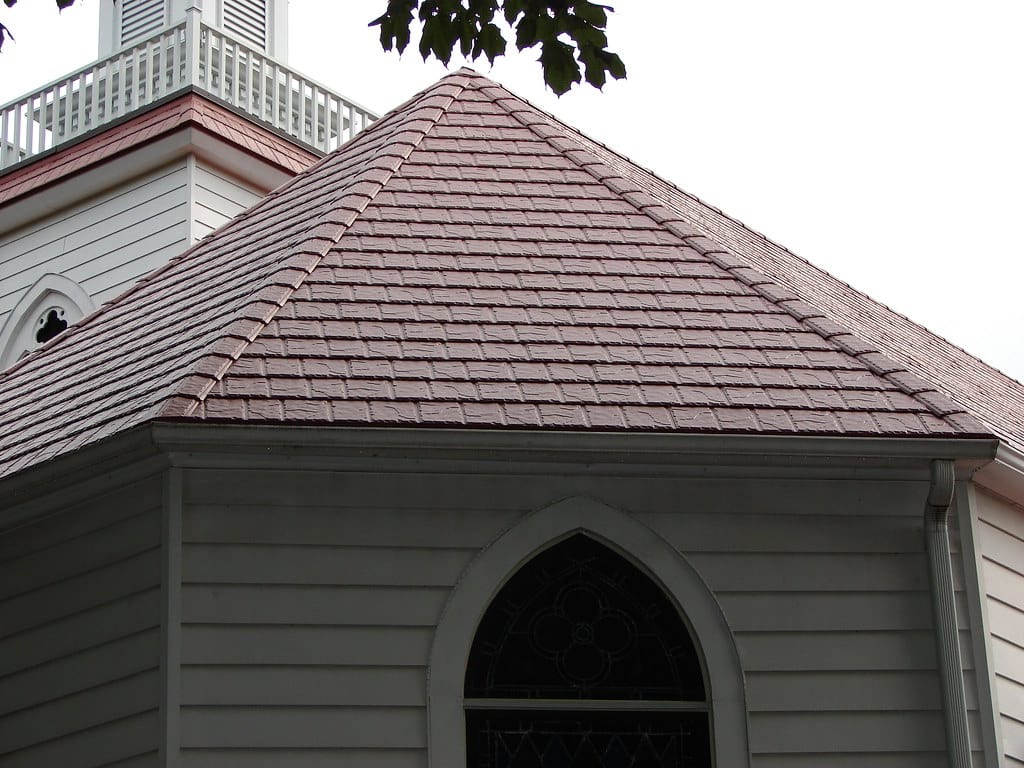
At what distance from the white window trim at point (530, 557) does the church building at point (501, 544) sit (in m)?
0.02

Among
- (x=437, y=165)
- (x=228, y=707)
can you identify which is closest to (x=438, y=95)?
(x=437, y=165)

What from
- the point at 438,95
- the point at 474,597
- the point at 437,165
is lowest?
the point at 474,597

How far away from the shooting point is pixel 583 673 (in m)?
8.53

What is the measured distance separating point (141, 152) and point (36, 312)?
6.23 feet

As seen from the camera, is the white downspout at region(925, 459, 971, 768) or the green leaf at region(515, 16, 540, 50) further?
the white downspout at region(925, 459, 971, 768)

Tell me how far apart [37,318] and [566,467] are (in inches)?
341

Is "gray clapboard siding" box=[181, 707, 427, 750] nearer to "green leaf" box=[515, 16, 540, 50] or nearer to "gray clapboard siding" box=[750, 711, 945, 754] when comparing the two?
"gray clapboard siding" box=[750, 711, 945, 754]

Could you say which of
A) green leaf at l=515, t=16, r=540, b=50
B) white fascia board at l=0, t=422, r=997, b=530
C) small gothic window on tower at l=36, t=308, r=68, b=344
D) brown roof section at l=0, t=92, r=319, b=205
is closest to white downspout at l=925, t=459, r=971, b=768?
white fascia board at l=0, t=422, r=997, b=530

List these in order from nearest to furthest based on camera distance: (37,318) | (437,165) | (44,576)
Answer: (44,576), (437,165), (37,318)

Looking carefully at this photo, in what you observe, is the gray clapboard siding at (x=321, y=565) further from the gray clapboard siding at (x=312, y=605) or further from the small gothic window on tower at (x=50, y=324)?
the small gothic window on tower at (x=50, y=324)

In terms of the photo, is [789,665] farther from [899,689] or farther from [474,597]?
[474,597]

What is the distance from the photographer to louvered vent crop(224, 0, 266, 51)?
1703 cm

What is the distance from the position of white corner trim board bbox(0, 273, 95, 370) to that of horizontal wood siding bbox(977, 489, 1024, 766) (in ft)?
29.5

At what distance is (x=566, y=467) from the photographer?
28.8 ft
